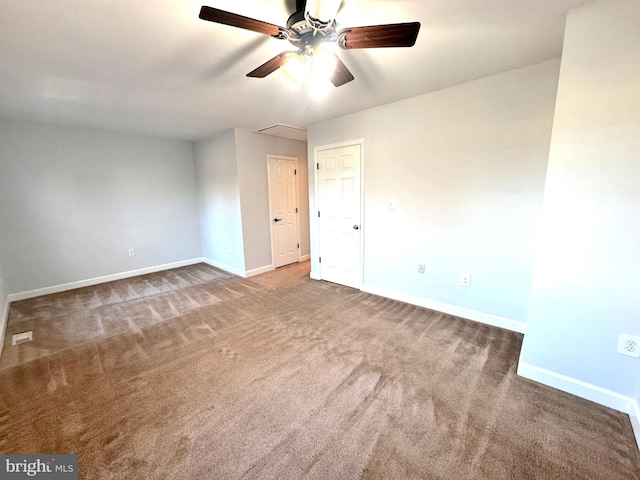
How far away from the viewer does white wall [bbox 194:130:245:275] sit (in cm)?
422

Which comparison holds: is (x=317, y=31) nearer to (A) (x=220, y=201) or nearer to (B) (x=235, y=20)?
(B) (x=235, y=20)

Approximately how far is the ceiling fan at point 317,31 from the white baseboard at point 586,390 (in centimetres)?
232

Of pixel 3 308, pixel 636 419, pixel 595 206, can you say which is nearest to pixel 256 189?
pixel 3 308

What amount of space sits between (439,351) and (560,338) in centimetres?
82

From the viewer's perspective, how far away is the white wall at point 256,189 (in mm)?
4152

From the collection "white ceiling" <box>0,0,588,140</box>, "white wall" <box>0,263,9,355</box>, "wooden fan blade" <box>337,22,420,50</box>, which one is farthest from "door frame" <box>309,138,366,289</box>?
"white wall" <box>0,263,9,355</box>

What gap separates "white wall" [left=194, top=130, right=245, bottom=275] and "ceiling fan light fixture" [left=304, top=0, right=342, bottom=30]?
3.01 metres

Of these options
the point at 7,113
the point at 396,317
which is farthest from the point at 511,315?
the point at 7,113

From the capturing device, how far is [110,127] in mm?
3754

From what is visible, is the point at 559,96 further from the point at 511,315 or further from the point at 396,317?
the point at 396,317

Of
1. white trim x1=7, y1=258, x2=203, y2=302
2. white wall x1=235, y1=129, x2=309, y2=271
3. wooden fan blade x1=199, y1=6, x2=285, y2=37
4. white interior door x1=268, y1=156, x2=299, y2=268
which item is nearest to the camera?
wooden fan blade x1=199, y1=6, x2=285, y2=37

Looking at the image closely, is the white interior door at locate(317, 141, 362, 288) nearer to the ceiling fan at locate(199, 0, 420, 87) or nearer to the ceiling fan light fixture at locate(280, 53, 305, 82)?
the ceiling fan light fixture at locate(280, 53, 305, 82)

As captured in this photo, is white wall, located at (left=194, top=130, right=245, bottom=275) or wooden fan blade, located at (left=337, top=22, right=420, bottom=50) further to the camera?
white wall, located at (left=194, top=130, right=245, bottom=275)

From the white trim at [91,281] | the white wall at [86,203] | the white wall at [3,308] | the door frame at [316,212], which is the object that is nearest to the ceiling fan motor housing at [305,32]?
the door frame at [316,212]
